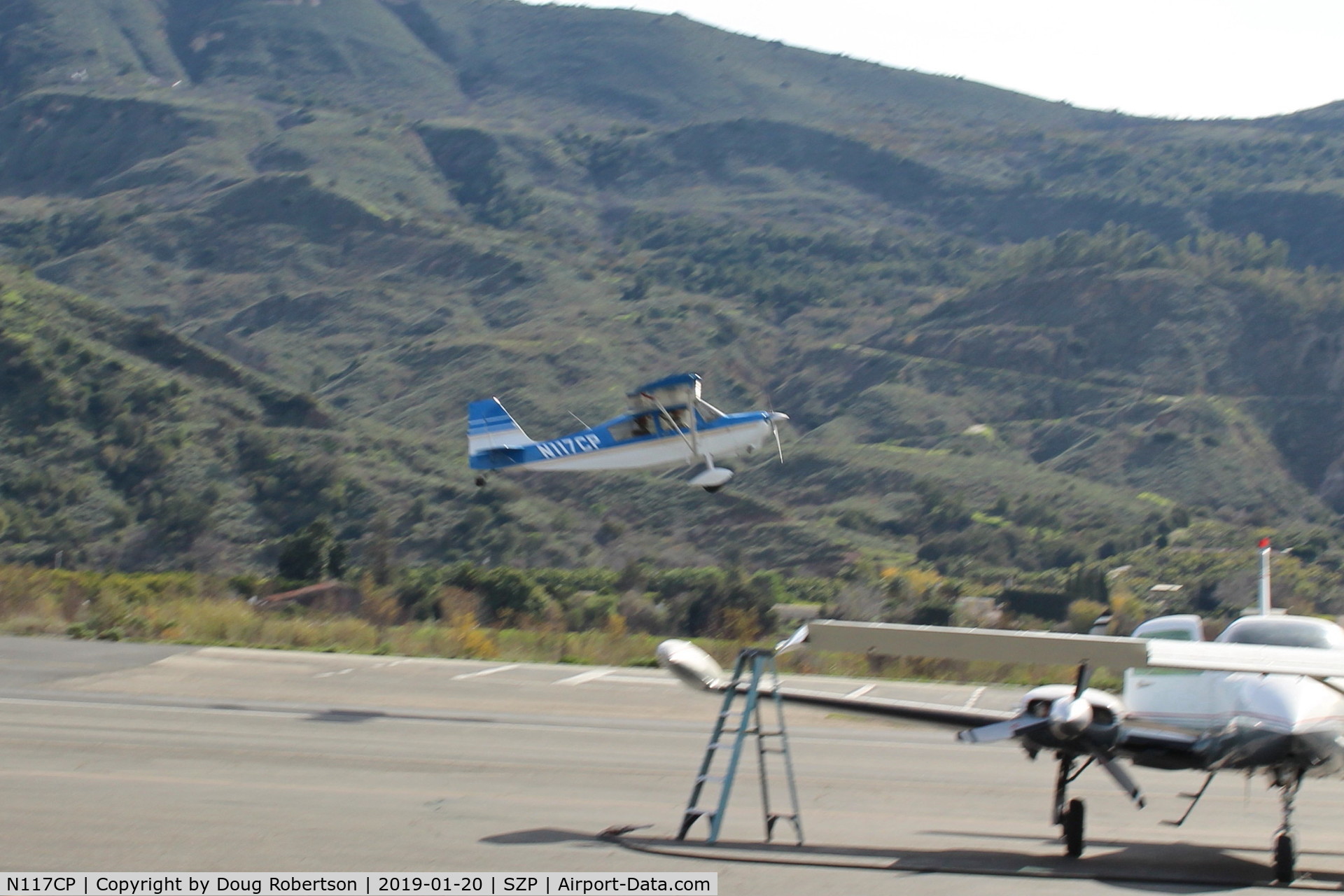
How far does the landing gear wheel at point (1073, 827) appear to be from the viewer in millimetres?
10781

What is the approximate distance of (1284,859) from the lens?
32.9 feet

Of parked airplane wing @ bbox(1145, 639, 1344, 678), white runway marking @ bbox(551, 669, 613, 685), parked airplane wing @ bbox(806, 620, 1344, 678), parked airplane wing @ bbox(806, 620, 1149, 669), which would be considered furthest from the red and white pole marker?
white runway marking @ bbox(551, 669, 613, 685)

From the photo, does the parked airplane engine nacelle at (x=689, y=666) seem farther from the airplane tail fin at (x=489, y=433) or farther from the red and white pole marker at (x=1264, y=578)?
the airplane tail fin at (x=489, y=433)

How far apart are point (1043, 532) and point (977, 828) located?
254 ft

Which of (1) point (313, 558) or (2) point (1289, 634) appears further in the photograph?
(1) point (313, 558)

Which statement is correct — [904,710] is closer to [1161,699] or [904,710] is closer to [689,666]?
[1161,699]

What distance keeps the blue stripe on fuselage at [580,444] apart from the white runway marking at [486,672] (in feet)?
20.7

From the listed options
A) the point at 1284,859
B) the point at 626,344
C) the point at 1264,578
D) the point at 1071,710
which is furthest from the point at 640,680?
the point at 626,344

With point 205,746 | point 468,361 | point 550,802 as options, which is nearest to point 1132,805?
point 550,802

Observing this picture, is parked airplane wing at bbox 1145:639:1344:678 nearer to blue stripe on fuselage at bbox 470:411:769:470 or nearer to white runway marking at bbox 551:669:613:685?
white runway marking at bbox 551:669:613:685

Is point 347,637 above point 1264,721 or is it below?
below

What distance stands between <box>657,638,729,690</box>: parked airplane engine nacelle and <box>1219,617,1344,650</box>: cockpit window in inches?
161

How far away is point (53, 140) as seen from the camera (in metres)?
189

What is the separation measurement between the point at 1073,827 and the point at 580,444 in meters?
20.8
